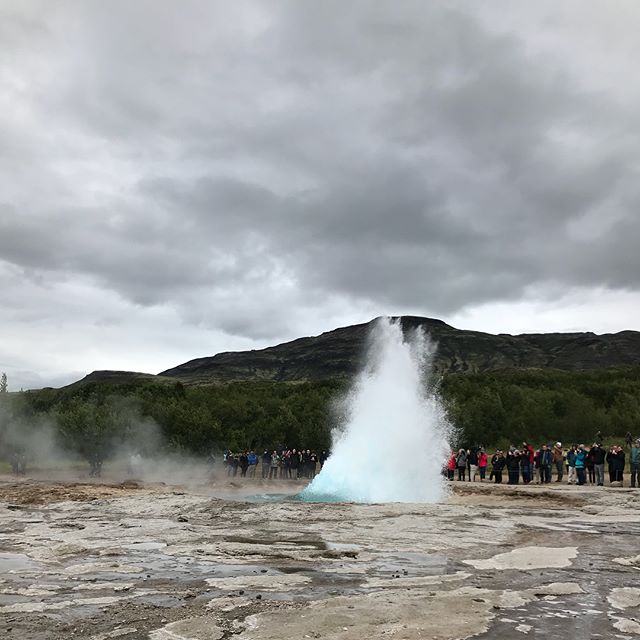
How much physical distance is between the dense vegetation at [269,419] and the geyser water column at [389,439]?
2209cm

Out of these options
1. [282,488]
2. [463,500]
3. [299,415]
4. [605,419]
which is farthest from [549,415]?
[463,500]

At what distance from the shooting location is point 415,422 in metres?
27.5

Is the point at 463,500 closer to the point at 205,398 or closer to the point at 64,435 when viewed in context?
the point at 64,435

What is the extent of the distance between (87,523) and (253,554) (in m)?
6.40

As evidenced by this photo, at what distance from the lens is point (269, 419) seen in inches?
2270

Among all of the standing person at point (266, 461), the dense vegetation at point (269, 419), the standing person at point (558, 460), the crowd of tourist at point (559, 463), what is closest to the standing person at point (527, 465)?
the crowd of tourist at point (559, 463)

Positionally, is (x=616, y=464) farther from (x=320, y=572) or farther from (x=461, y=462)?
(x=320, y=572)

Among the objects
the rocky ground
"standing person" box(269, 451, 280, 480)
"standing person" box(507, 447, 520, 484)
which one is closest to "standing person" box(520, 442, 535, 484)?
"standing person" box(507, 447, 520, 484)

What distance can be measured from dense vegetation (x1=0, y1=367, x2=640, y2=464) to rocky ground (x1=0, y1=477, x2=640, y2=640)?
104 feet

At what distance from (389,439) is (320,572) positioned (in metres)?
18.0

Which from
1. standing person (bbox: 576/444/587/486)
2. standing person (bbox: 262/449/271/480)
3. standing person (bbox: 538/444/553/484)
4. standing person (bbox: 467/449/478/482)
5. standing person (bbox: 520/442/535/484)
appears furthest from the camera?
standing person (bbox: 262/449/271/480)

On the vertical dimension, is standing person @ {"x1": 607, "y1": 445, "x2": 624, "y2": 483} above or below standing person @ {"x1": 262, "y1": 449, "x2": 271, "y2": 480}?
above

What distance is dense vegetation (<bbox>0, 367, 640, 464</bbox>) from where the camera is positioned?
48688 millimetres

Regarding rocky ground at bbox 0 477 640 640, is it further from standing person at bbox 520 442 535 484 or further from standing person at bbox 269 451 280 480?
standing person at bbox 269 451 280 480
